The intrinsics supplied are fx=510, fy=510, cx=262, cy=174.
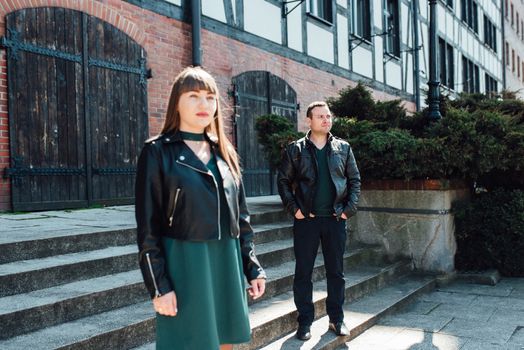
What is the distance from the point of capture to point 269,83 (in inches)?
372

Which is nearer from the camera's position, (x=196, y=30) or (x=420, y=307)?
(x=420, y=307)

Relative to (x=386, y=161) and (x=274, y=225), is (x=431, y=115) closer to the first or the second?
(x=386, y=161)

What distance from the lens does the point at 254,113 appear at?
905cm

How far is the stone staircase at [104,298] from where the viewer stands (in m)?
2.82

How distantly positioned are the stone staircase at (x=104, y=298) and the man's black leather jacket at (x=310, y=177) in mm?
857

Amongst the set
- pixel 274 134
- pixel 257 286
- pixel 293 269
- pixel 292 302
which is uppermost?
pixel 274 134

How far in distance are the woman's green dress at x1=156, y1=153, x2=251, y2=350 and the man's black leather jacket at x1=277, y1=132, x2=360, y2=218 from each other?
157cm

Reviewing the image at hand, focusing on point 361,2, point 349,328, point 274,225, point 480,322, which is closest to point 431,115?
point 274,225

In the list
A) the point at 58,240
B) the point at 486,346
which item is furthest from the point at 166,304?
the point at 486,346

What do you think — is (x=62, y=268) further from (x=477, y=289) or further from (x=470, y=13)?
(x=470, y=13)

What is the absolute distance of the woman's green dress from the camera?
6.16 ft

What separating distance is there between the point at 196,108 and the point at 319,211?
175 cm

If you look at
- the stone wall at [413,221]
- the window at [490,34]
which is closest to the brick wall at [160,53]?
the stone wall at [413,221]

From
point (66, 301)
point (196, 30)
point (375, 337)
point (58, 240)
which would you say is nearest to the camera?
point (66, 301)
